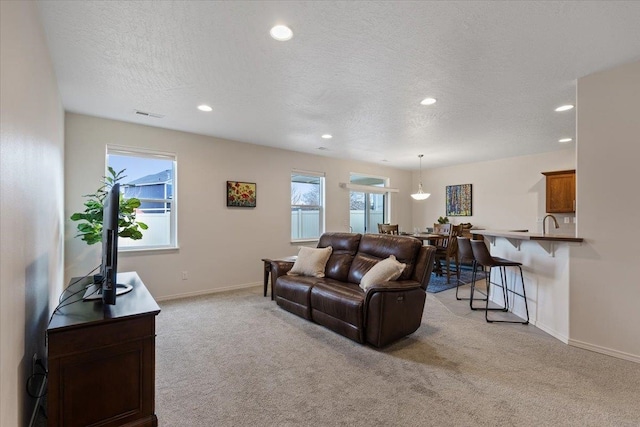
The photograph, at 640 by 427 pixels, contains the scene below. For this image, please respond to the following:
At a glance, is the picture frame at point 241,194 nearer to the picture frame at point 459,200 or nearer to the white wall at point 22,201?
the white wall at point 22,201

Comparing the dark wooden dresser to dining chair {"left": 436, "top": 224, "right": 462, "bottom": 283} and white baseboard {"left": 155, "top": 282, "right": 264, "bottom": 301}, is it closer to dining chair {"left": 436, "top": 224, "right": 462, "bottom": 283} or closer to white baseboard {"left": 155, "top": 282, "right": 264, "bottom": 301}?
white baseboard {"left": 155, "top": 282, "right": 264, "bottom": 301}

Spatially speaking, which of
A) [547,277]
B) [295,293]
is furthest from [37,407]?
[547,277]

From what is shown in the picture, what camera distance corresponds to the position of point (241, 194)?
4980 mm

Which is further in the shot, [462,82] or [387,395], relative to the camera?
[462,82]

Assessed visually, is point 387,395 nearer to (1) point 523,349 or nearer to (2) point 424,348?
(2) point 424,348

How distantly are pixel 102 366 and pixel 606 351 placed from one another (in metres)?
3.79

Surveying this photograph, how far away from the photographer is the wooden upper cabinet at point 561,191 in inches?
204

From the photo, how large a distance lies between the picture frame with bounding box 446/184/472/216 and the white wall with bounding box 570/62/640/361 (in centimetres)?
437

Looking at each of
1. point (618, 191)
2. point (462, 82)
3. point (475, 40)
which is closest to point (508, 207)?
point (618, 191)

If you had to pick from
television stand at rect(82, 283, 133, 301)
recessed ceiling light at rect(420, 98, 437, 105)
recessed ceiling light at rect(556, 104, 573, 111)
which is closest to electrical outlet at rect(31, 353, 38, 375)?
television stand at rect(82, 283, 133, 301)

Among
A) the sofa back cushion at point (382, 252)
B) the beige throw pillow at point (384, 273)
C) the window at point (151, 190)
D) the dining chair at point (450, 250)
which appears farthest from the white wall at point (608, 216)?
the window at point (151, 190)

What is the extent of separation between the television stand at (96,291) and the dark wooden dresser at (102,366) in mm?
188

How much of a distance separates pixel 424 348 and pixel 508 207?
4.89 meters

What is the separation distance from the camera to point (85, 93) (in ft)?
9.96
